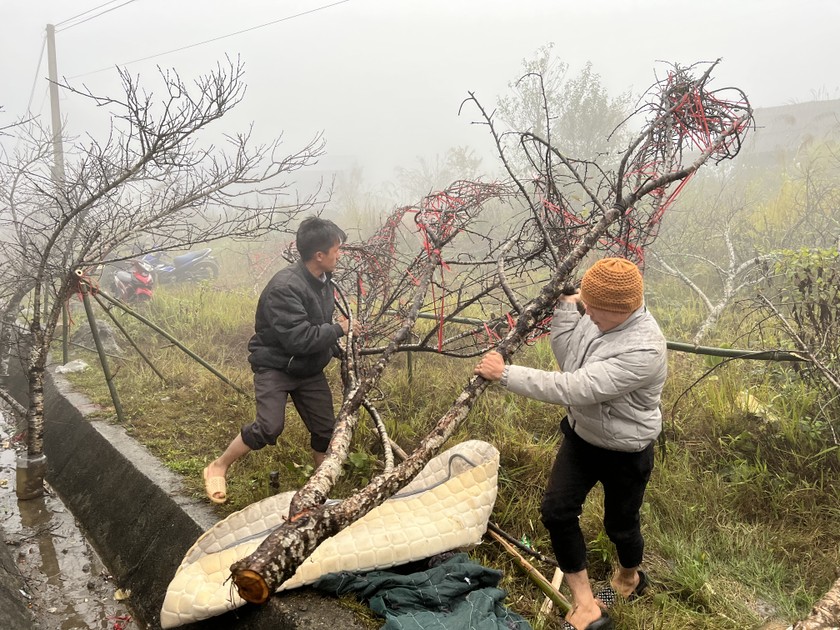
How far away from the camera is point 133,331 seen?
313 inches

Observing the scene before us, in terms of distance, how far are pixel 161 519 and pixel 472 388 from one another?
2.33m

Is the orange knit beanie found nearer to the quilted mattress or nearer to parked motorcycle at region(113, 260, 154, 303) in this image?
the quilted mattress

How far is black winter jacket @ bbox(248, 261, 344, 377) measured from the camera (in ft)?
10.5

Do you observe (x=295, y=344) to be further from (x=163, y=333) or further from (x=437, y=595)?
(x=163, y=333)

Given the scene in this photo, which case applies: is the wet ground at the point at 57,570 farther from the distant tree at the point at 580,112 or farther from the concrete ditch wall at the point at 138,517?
the distant tree at the point at 580,112

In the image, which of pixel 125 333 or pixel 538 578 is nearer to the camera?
pixel 538 578

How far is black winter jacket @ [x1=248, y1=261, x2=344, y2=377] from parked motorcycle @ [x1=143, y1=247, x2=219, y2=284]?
384 inches

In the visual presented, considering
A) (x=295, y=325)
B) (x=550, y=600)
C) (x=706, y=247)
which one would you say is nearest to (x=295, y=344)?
(x=295, y=325)

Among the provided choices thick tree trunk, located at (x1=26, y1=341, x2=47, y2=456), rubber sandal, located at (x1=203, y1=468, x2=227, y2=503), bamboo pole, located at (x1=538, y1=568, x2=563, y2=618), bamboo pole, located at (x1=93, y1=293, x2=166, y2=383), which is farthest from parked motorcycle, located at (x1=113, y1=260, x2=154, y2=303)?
bamboo pole, located at (x1=538, y1=568, x2=563, y2=618)

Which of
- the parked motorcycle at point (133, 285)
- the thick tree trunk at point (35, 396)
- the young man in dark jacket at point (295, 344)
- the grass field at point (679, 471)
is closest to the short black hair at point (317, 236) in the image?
the young man in dark jacket at point (295, 344)

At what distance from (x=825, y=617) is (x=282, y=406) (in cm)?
271

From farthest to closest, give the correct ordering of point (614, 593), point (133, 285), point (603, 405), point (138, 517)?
point (133, 285) → point (138, 517) → point (614, 593) → point (603, 405)

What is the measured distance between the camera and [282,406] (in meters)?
3.36

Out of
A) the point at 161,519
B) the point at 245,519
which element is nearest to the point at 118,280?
the point at 161,519
